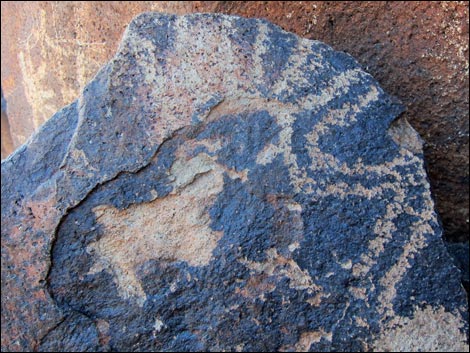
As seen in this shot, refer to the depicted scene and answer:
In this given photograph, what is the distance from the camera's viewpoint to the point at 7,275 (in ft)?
3.12

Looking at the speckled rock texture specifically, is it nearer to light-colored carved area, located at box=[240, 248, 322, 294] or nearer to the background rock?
light-colored carved area, located at box=[240, 248, 322, 294]

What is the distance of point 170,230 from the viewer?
97 cm

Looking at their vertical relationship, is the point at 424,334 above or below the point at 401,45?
below

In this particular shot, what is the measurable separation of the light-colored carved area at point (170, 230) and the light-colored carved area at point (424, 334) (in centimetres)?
31

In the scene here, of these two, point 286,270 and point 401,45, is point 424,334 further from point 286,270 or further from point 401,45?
point 401,45

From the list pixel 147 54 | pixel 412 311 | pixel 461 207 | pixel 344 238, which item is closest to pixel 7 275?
pixel 147 54

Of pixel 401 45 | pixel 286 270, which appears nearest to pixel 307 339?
pixel 286 270

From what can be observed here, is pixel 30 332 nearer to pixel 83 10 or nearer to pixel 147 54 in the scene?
pixel 147 54

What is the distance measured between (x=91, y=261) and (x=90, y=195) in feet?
→ 0.33

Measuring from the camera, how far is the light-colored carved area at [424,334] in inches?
38.9

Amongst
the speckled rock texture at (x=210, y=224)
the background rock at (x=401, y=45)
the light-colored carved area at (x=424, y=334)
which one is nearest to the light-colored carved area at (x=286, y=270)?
the speckled rock texture at (x=210, y=224)

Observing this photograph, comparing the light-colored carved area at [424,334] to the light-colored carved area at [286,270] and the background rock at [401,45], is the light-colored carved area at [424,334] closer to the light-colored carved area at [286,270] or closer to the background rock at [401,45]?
the light-colored carved area at [286,270]

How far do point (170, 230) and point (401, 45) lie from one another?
0.66 metres

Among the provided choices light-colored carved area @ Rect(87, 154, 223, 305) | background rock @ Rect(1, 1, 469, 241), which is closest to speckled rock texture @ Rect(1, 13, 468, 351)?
light-colored carved area @ Rect(87, 154, 223, 305)
